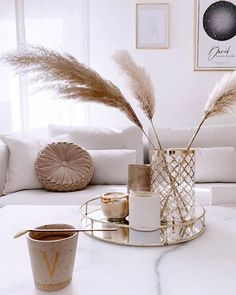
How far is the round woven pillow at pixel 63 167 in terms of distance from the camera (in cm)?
218

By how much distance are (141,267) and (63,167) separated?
1.50 meters

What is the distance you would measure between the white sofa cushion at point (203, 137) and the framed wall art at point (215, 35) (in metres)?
0.66

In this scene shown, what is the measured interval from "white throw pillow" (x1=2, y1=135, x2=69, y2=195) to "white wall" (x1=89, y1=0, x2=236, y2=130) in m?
1.11

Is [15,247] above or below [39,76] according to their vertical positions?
below

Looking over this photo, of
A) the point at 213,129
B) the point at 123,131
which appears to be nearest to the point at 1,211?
the point at 123,131

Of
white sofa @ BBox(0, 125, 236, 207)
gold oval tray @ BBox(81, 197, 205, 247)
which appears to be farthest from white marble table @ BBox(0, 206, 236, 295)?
white sofa @ BBox(0, 125, 236, 207)

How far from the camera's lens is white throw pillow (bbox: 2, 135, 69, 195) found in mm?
2230

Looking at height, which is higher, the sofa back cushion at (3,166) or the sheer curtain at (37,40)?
the sheer curtain at (37,40)

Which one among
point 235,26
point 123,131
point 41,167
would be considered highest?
point 235,26

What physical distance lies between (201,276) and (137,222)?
284mm

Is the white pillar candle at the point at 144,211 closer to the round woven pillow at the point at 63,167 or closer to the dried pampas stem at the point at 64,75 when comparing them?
the dried pampas stem at the point at 64,75

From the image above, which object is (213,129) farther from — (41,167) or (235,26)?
(41,167)

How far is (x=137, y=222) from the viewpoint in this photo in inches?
39.4

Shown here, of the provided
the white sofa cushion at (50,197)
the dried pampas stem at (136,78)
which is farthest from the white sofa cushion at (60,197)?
the dried pampas stem at (136,78)
